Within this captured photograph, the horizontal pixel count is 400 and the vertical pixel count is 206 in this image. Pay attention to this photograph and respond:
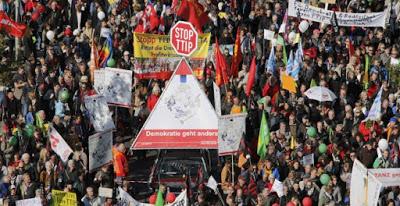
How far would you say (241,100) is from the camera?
3109 centimetres

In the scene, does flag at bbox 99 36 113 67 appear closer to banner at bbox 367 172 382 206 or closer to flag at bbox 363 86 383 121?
flag at bbox 363 86 383 121

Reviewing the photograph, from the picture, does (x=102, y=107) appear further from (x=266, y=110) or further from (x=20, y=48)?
(x=20, y=48)

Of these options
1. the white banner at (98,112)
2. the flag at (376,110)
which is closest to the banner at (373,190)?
the flag at (376,110)

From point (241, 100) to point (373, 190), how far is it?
20.5 feet

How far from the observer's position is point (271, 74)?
107ft

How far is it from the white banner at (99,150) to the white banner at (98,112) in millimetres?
832

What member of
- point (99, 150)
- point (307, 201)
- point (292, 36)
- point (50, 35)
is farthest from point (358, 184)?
point (50, 35)

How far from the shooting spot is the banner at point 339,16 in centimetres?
3497

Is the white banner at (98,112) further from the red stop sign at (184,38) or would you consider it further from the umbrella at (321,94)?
the umbrella at (321,94)

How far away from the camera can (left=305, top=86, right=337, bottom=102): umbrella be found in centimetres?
3102

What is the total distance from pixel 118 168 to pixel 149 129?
911 millimetres

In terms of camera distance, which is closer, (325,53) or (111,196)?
(111,196)

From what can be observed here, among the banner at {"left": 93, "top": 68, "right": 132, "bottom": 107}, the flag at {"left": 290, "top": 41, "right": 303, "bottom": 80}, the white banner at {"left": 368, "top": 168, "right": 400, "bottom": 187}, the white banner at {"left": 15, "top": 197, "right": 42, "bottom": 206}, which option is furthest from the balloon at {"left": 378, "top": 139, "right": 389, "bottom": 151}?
the white banner at {"left": 15, "top": 197, "right": 42, "bottom": 206}

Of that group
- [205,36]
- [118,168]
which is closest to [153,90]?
[205,36]
